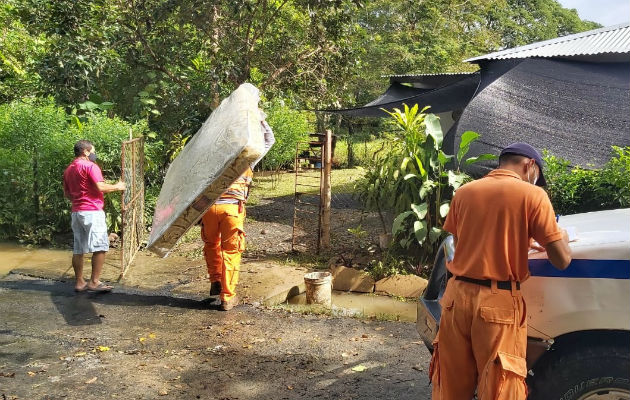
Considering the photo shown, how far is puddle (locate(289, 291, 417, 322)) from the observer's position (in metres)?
6.21

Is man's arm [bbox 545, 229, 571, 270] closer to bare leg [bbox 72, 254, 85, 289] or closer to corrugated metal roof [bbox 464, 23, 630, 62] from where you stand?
bare leg [bbox 72, 254, 85, 289]

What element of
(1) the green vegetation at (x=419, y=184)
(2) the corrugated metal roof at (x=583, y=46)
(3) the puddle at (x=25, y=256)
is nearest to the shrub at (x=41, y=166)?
(3) the puddle at (x=25, y=256)

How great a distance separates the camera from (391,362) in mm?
4691

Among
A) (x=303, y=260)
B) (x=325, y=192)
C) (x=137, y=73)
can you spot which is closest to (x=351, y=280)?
(x=303, y=260)

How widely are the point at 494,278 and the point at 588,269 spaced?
0.43 metres

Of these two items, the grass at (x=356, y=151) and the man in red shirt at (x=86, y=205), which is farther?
the grass at (x=356, y=151)

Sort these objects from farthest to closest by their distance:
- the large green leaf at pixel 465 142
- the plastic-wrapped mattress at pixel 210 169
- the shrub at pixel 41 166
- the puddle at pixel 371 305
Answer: the shrub at pixel 41 166, the large green leaf at pixel 465 142, the puddle at pixel 371 305, the plastic-wrapped mattress at pixel 210 169

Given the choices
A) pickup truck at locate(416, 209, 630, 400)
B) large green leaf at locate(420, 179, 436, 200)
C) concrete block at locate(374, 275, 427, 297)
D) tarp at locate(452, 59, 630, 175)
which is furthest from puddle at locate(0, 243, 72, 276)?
pickup truck at locate(416, 209, 630, 400)

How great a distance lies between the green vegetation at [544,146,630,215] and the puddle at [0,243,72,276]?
19.9 ft

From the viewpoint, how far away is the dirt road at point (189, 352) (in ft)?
13.7

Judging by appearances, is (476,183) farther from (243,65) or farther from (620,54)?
(243,65)

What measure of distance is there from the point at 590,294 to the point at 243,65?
341 inches

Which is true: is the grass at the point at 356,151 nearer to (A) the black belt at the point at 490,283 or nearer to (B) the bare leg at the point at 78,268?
(B) the bare leg at the point at 78,268

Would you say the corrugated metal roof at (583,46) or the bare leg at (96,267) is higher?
the corrugated metal roof at (583,46)
